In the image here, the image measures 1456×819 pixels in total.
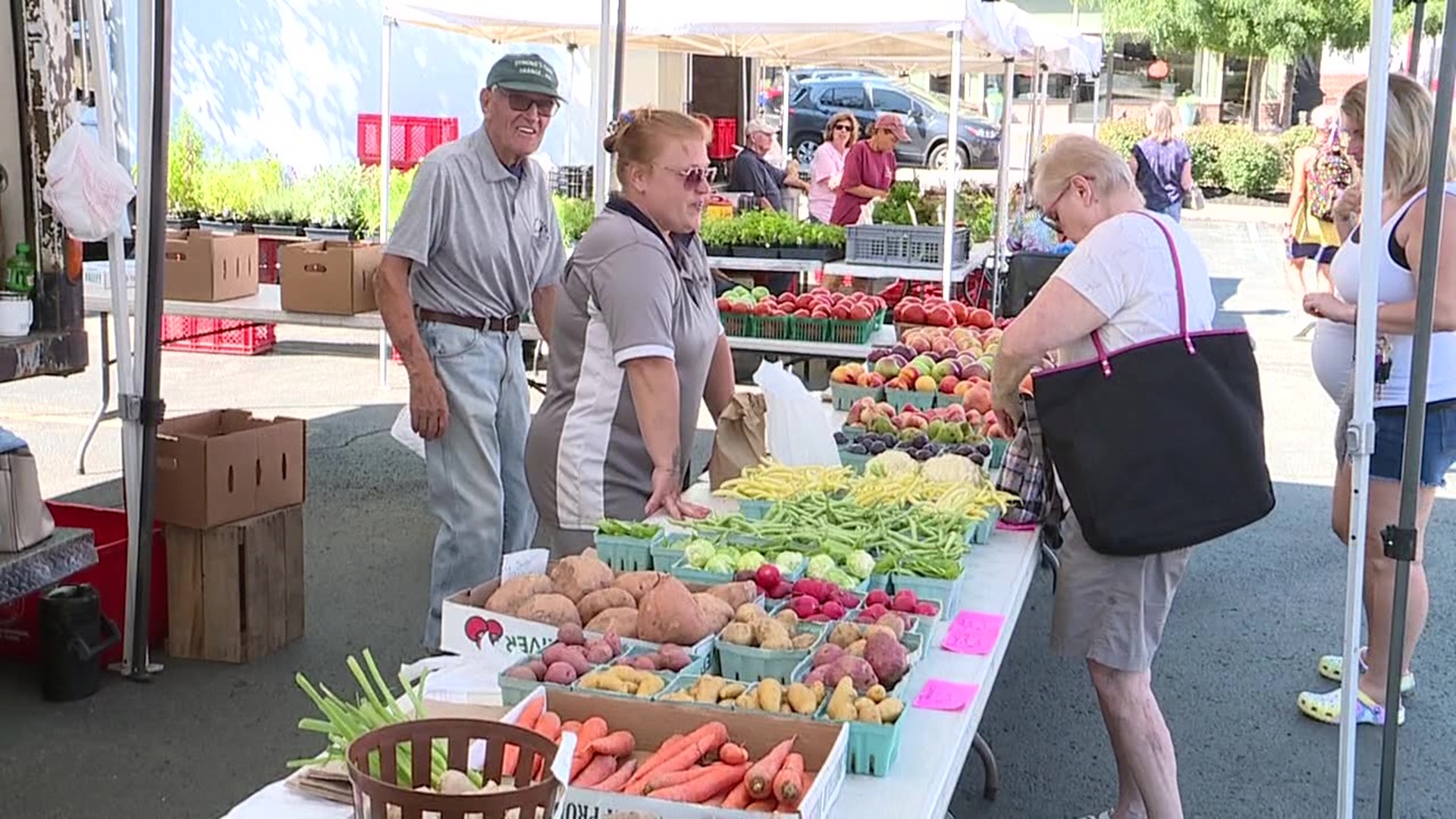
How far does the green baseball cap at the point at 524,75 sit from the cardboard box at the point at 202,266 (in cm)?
327

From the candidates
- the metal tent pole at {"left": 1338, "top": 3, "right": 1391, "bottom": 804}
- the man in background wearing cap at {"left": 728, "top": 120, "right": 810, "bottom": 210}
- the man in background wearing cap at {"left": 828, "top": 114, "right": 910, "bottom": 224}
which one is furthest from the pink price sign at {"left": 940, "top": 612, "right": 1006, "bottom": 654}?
the man in background wearing cap at {"left": 728, "top": 120, "right": 810, "bottom": 210}

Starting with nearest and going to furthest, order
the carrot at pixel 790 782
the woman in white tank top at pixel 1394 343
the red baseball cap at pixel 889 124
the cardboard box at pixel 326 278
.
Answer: the carrot at pixel 790 782
the woman in white tank top at pixel 1394 343
the cardboard box at pixel 326 278
the red baseball cap at pixel 889 124

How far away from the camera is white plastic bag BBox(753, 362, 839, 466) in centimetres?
380

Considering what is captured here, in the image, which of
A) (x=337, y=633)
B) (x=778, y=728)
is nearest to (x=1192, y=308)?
(x=778, y=728)

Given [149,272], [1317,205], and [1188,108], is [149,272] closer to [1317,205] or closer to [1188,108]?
[1317,205]

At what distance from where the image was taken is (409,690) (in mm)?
2055

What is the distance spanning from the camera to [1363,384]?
10.7 feet

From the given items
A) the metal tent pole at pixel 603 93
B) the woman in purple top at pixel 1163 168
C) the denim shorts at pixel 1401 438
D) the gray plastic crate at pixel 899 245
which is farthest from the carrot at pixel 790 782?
the woman in purple top at pixel 1163 168

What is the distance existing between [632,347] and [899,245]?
5749 millimetres

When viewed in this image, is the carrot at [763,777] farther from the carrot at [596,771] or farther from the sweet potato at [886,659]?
the sweet potato at [886,659]

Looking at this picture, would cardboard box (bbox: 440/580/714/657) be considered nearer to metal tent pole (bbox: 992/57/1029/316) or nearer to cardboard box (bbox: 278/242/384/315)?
cardboard box (bbox: 278/242/384/315)

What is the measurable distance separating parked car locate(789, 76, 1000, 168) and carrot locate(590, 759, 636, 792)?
21747 millimetres

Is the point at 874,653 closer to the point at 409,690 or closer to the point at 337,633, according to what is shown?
the point at 409,690

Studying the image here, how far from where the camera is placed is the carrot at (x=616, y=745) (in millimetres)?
1988
